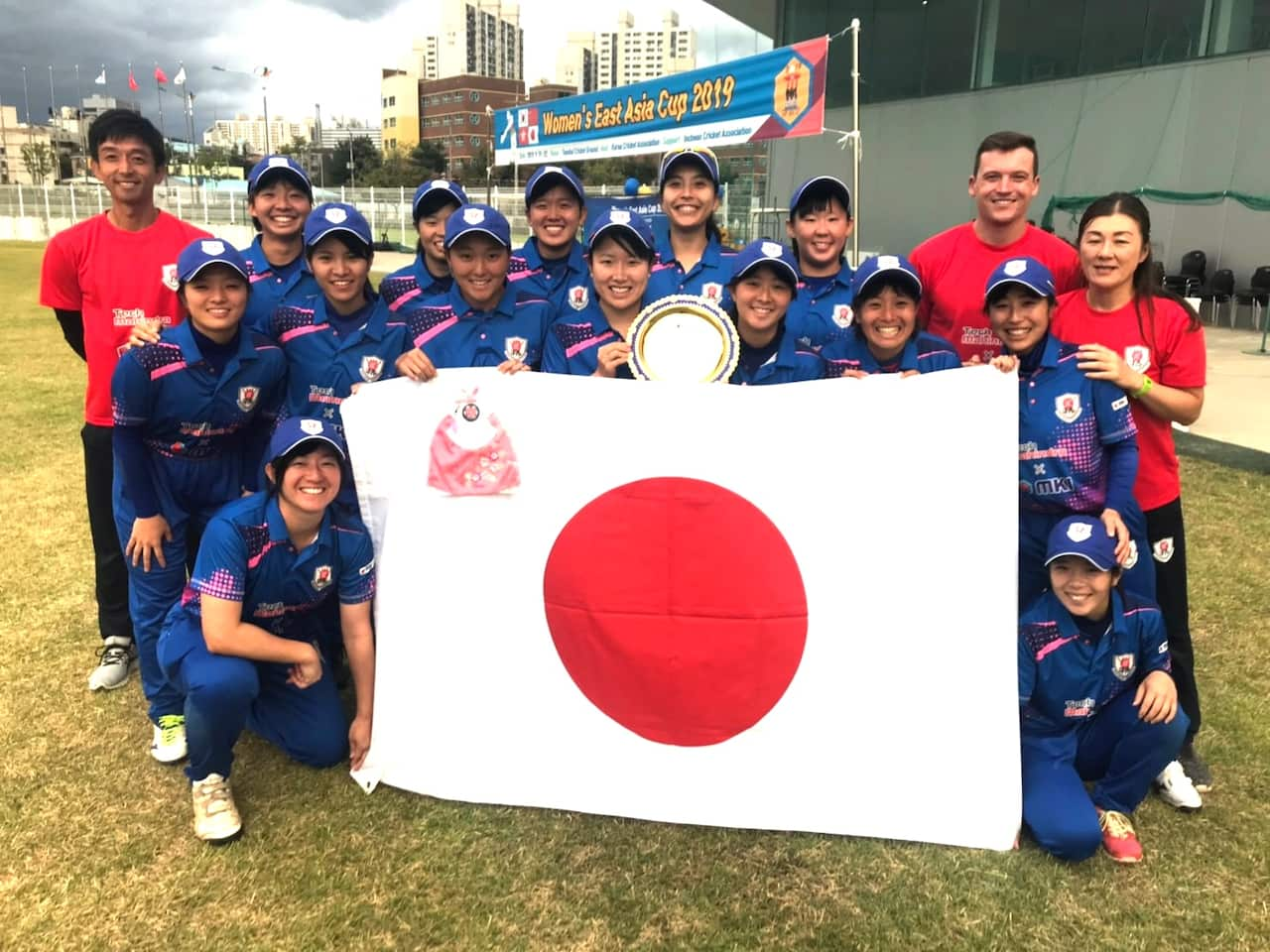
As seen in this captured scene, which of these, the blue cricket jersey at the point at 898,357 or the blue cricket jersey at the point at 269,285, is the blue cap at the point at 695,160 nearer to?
the blue cricket jersey at the point at 898,357

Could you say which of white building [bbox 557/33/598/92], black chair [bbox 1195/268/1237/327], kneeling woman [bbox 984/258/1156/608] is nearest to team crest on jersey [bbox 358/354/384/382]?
kneeling woman [bbox 984/258/1156/608]

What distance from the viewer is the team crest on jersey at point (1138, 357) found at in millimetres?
2957

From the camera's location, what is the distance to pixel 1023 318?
9.36 feet

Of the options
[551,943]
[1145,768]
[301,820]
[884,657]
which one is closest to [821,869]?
[884,657]

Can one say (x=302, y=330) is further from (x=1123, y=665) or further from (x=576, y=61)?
(x=576, y=61)

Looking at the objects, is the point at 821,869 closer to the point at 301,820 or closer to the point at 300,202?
the point at 301,820

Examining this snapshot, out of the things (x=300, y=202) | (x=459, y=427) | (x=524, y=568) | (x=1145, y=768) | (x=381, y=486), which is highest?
(x=300, y=202)

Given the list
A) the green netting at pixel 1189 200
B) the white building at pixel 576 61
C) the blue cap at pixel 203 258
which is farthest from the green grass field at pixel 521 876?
the white building at pixel 576 61

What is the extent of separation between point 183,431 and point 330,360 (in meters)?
0.56

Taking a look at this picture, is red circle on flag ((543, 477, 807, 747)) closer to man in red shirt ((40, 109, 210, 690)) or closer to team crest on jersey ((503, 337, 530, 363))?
team crest on jersey ((503, 337, 530, 363))

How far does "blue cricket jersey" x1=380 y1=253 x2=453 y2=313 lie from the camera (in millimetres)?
3943

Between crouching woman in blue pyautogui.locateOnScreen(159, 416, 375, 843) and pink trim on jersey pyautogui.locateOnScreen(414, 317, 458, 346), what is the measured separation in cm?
68

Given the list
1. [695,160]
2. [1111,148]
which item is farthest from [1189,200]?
[695,160]

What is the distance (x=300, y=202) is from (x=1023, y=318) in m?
3.01
